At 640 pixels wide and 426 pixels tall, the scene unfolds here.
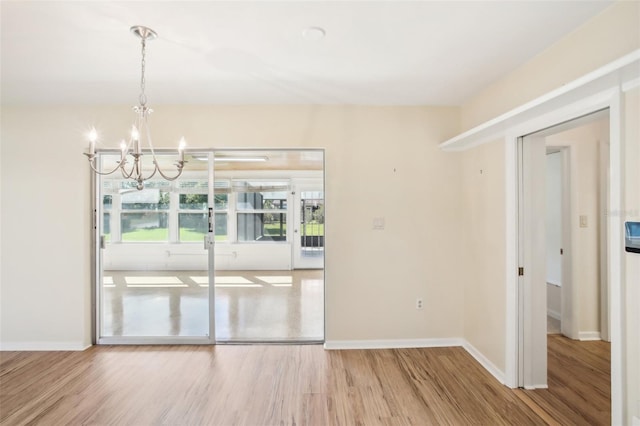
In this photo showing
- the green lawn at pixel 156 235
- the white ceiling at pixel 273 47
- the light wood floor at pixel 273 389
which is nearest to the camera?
→ the white ceiling at pixel 273 47

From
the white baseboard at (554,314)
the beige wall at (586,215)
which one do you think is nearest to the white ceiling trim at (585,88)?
the beige wall at (586,215)

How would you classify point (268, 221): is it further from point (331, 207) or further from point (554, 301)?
point (554, 301)

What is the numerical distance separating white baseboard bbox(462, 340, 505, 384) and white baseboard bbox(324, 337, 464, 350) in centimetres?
12

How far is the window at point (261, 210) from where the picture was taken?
22.1 feet

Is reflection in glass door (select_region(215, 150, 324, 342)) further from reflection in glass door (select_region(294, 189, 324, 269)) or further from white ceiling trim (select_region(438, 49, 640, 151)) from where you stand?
white ceiling trim (select_region(438, 49, 640, 151))

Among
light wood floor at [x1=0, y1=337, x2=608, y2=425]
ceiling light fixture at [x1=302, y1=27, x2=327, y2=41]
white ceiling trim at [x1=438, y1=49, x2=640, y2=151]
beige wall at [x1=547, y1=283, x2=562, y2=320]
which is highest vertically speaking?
ceiling light fixture at [x1=302, y1=27, x2=327, y2=41]

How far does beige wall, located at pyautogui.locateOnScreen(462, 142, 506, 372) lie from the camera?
2607 mm

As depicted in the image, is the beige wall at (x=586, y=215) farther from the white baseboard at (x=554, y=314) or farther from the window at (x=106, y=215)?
the window at (x=106, y=215)

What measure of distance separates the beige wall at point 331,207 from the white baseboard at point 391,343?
0.18 ft

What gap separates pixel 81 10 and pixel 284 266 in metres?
5.63

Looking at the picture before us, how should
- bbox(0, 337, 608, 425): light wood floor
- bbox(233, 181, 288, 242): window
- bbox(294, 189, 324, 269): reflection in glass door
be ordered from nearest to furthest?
bbox(0, 337, 608, 425): light wood floor
bbox(233, 181, 288, 242): window
bbox(294, 189, 324, 269): reflection in glass door

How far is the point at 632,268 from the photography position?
5.06ft

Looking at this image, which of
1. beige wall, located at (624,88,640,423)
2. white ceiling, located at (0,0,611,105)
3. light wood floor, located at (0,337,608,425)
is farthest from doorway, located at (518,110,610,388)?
beige wall, located at (624,88,640,423)

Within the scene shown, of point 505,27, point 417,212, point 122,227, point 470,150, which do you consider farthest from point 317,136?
point 122,227
